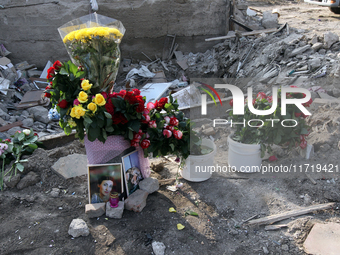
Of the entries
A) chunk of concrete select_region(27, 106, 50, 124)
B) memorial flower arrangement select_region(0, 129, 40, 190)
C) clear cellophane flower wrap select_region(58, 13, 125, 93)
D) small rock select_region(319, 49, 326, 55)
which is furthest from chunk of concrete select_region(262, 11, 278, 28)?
memorial flower arrangement select_region(0, 129, 40, 190)

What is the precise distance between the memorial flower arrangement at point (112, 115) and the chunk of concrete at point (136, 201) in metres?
0.54

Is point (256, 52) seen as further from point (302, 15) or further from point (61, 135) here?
point (61, 135)

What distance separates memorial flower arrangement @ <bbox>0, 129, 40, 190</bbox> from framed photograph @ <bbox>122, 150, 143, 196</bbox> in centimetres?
153

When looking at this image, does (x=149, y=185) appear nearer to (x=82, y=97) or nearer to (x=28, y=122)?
(x=82, y=97)

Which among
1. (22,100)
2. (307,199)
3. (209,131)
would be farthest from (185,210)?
(22,100)

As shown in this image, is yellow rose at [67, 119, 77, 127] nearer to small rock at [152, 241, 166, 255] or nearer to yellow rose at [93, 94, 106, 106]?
yellow rose at [93, 94, 106, 106]

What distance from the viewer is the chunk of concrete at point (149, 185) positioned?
3.52 metres

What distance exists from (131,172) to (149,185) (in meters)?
0.29

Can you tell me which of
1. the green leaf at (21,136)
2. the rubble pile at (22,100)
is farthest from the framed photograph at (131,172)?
the rubble pile at (22,100)

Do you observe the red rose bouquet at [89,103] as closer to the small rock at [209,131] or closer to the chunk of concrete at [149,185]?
the chunk of concrete at [149,185]

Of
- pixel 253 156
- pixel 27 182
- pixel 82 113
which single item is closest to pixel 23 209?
pixel 27 182

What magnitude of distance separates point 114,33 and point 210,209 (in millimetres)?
2343

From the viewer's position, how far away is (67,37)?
3.18 metres

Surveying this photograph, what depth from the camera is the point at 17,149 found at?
13.2ft
